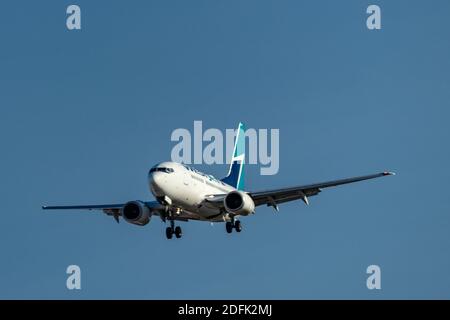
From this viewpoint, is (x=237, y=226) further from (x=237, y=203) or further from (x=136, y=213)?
(x=136, y=213)

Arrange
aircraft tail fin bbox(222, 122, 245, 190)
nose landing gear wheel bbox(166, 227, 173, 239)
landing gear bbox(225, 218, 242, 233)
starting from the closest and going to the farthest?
nose landing gear wheel bbox(166, 227, 173, 239)
landing gear bbox(225, 218, 242, 233)
aircraft tail fin bbox(222, 122, 245, 190)

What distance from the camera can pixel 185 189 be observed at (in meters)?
74.9

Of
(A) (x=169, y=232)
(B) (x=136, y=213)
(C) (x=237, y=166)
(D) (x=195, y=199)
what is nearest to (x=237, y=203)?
(D) (x=195, y=199)

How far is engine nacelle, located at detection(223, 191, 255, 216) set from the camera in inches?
3046

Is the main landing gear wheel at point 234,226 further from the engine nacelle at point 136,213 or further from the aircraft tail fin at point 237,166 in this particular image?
the aircraft tail fin at point 237,166

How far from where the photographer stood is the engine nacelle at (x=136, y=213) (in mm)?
79562

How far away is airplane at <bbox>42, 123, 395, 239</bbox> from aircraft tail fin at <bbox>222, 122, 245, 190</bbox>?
9708 mm

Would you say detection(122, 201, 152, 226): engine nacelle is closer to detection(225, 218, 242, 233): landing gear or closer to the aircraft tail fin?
detection(225, 218, 242, 233): landing gear

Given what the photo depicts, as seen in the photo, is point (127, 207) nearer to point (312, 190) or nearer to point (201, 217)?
point (201, 217)

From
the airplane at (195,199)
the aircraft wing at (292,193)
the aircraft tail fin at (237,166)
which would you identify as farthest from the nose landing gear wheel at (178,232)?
the aircraft tail fin at (237,166)

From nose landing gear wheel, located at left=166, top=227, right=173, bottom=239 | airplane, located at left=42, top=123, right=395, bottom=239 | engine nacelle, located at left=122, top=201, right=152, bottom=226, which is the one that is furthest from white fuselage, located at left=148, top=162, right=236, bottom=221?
engine nacelle, located at left=122, top=201, right=152, bottom=226

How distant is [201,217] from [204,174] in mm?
2920
